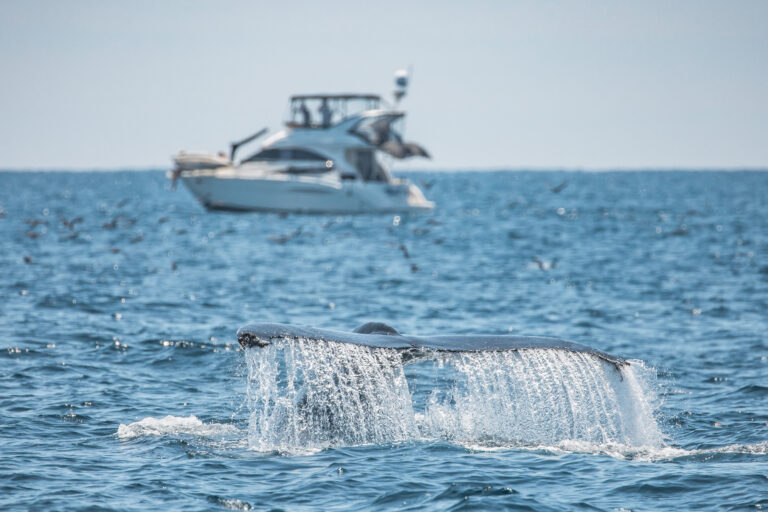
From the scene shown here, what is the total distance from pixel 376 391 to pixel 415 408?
9.33 ft

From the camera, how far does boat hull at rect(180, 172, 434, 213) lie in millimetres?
52312

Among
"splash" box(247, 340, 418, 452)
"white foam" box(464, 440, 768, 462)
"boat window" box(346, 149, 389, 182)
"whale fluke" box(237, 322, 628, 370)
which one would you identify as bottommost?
"white foam" box(464, 440, 768, 462)

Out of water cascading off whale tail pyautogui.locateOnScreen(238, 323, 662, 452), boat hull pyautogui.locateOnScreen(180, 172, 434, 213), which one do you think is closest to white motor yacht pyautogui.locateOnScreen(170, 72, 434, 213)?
boat hull pyautogui.locateOnScreen(180, 172, 434, 213)

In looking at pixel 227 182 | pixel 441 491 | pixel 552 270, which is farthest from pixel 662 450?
pixel 227 182

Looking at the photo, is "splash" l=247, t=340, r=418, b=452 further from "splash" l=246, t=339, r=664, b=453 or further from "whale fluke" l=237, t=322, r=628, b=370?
"whale fluke" l=237, t=322, r=628, b=370

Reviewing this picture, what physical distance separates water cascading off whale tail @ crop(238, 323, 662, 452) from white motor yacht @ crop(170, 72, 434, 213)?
39.9 metres

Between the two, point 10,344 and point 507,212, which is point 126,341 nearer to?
point 10,344

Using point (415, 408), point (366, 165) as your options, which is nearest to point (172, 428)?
point (415, 408)

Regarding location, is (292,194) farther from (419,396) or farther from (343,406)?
(343,406)

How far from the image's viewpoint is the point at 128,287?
83.5 feet

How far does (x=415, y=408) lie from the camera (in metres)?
12.7

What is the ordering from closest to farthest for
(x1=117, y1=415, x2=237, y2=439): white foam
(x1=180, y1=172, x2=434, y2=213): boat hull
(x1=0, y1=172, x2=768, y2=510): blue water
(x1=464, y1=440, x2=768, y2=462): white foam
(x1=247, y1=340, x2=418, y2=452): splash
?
(x1=0, y1=172, x2=768, y2=510): blue water → (x1=247, y1=340, x2=418, y2=452): splash → (x1=464, y1=440, x2=768, y2=462): white foam → (x1=117, y1=415, x2=237, y2=439): white foam → (x1=180, y1=172, x2=434, y2=213): boat hull

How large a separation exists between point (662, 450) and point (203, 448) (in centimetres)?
502

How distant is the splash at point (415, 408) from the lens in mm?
8961
